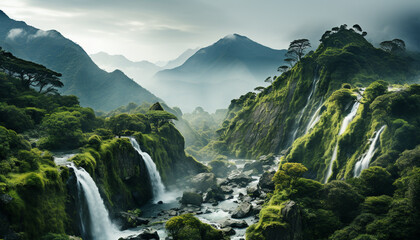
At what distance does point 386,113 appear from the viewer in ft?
169

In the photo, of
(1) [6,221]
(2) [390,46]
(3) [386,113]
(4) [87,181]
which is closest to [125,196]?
(4) [87,181]

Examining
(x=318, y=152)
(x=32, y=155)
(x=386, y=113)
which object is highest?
(x=386, y=113)

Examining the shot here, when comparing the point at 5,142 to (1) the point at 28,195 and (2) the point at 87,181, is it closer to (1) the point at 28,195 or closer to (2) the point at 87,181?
(1) the point at 28,195

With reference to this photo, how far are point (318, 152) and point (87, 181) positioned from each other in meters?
54.0

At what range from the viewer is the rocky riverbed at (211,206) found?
146ft

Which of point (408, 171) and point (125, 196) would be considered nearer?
point (408, 171)

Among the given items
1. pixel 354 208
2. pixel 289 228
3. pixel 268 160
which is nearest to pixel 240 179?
pixel 268 160

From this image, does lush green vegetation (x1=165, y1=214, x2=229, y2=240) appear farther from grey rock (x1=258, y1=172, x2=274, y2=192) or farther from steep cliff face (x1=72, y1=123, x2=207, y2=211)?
grey rock (x1=258, y1=172, x2=274, y2=192)

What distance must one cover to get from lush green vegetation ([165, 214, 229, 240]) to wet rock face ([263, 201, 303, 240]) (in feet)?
23.7

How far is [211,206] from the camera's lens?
57938 millimetres

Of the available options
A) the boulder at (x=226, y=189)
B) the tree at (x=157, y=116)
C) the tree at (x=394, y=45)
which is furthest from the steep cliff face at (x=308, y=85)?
the tree at (x=157, y=116)

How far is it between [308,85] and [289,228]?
Result: 8185 cm

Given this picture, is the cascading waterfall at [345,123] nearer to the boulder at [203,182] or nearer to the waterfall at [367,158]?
the waterfall at [367,158]

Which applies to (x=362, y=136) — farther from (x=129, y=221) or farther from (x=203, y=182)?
(x=129, y=221)
